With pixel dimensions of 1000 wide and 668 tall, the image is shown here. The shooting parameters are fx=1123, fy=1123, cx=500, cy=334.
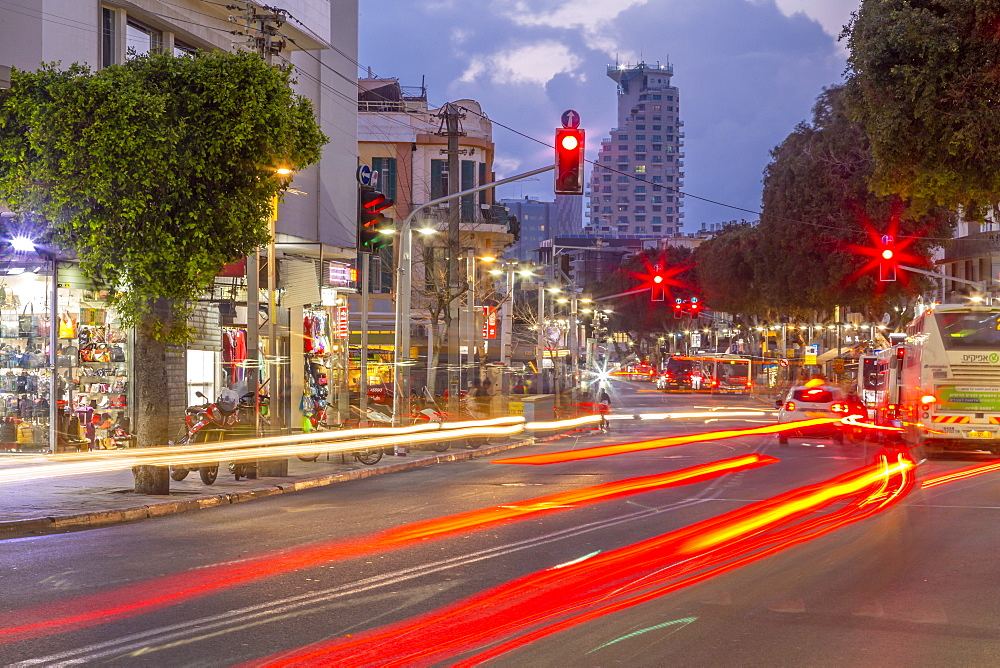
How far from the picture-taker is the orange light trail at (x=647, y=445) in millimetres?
25797

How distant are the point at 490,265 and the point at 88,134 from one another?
43.1 metres

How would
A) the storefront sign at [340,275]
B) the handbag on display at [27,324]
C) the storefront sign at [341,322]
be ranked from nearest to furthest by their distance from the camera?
1. the handbag on display at [27,324]
2. the storefront sign at [340,275]
3. the storefront sign at [341,322]

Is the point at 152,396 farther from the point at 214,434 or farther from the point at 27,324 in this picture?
the point at 27,324

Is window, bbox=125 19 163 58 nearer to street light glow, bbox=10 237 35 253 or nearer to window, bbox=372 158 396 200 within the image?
street light glow, bbox=10 237 35 253

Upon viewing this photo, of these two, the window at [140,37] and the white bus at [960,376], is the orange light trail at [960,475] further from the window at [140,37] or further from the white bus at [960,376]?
the window at [140,37]

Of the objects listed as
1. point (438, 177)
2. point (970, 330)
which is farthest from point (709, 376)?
point (970, 330)

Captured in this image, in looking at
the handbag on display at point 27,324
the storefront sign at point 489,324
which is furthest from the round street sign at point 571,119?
the storefront sign at point 489,324

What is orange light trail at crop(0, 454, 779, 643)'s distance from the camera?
27.6ft

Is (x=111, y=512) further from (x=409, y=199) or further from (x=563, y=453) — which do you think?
(x=409, y=199)

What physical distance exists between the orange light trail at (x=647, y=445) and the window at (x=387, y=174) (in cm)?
2497

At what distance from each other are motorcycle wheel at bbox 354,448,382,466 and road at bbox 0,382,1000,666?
6.62m

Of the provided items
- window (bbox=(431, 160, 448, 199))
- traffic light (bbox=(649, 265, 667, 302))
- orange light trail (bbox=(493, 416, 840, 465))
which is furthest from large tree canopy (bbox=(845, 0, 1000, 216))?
window (bbox=(431, 160, 448, 199))

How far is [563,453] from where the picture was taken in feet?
89.3

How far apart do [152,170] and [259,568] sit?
7.87 meters
